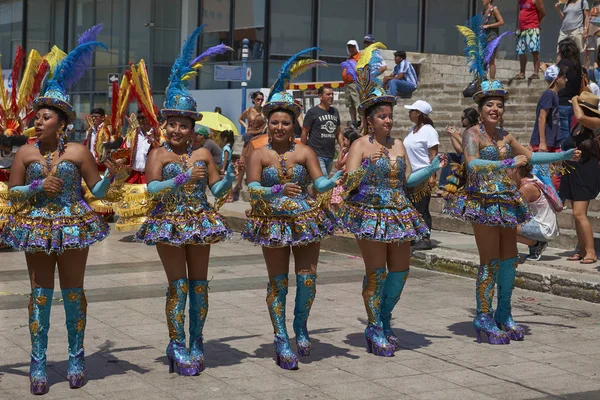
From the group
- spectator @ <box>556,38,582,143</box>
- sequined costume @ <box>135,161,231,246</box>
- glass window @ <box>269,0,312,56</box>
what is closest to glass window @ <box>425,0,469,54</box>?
glass window @ <box>269,0,312,56</box>

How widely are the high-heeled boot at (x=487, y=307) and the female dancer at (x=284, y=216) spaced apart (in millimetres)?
1498

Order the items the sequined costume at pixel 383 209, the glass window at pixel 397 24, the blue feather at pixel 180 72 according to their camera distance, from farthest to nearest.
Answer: the glass window at pixel 397 24 < the sequined costume at pixel 383 209 < the blue feather at pixel 180 72

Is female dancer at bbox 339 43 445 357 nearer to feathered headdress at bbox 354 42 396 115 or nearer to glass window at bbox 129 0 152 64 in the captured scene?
feathered headdress at bbox 354 42 396 115

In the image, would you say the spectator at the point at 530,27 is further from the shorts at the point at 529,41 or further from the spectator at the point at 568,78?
the spectator at the point at 568,78

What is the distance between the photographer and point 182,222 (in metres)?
6.73

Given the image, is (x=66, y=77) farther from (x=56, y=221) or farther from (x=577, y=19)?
(x=577, y=19)

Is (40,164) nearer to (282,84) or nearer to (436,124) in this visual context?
(282,84)

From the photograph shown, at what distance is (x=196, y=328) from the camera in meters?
6.88

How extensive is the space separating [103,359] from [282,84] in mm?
2478

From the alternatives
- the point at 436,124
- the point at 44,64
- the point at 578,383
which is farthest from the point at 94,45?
the point at 436,124

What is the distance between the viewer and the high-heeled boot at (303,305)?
716cm

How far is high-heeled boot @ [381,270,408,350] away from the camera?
752cm

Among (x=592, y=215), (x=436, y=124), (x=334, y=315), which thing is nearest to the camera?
(x=334, y=315)

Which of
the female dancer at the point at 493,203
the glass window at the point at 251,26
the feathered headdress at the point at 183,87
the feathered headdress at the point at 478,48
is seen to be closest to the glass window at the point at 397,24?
the glass window at the point at 251,26
